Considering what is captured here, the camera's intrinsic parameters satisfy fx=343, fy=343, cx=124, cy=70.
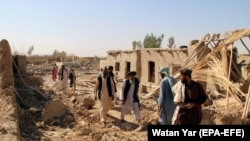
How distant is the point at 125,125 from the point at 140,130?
2.15 feet

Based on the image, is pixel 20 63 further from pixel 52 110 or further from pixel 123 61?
pixel 123 61

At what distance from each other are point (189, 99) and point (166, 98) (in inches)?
52.7

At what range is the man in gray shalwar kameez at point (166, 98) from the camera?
21.2ft

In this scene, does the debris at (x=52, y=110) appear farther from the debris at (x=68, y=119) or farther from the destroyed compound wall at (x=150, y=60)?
the destroyed compound wall at (x=150, y=60)

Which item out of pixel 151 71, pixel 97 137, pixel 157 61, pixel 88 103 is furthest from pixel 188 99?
pixel 151 71

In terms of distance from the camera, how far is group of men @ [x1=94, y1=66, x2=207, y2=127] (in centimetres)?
523

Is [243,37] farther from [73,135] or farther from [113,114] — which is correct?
[73,135]

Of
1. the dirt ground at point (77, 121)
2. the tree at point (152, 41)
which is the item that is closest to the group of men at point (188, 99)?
the dirt ground at point (77, 121)

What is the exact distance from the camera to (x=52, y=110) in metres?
9.16

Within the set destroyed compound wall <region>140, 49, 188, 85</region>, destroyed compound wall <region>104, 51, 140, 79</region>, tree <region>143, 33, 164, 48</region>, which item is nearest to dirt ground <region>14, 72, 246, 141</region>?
destroyed compound wall <region>140, 49, 188, 85</region>

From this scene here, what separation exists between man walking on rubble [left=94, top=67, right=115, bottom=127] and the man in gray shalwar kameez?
2.58 m

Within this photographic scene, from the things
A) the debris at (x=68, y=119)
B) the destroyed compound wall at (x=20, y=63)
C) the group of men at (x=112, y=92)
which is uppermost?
the destroyed compound wall at (x=20, y=63)

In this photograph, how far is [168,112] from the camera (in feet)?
21.7

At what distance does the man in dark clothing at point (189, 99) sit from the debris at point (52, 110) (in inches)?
184
